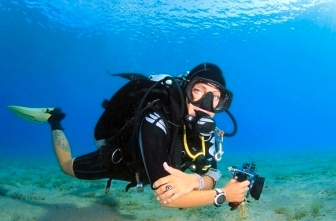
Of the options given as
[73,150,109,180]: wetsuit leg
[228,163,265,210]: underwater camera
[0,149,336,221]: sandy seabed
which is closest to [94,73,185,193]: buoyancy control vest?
[73,150,109,180]: wetsuit leg

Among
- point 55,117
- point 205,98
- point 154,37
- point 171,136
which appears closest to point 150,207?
point 55,117

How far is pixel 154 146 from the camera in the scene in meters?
3.60

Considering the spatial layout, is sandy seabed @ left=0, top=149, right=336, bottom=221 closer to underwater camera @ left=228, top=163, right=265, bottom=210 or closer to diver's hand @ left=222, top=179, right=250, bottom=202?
underwater camera @ left=228, top=163, right=265, bottom=210

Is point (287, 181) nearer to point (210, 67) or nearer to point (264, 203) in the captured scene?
point (264, 203)

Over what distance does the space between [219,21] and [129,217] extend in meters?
41.7

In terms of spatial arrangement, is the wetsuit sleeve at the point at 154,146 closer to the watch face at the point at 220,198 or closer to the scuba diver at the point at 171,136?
the scuba diver at the point at 171,136

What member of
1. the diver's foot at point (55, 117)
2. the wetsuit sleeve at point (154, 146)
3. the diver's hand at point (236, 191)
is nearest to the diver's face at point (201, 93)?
the wetsuit sleeve at point (154, 146)

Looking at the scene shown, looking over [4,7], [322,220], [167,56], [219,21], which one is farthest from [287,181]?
[167,56]

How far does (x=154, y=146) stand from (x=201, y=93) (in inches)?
47.7

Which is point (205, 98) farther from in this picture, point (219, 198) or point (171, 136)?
point (219, 198)

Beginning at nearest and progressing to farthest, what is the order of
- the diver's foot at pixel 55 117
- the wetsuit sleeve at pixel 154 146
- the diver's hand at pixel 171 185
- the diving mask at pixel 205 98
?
1. the diver's hand at pixel 171 185
2. the wetsuit sleeve at pixel 154 146
3. the diving mask at pixel 205 98
4. the diver's foot at pixel 55 117

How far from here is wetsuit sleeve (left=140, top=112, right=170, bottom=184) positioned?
3553 mm

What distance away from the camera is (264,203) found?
7816 millimetres

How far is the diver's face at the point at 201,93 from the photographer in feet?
14.0
